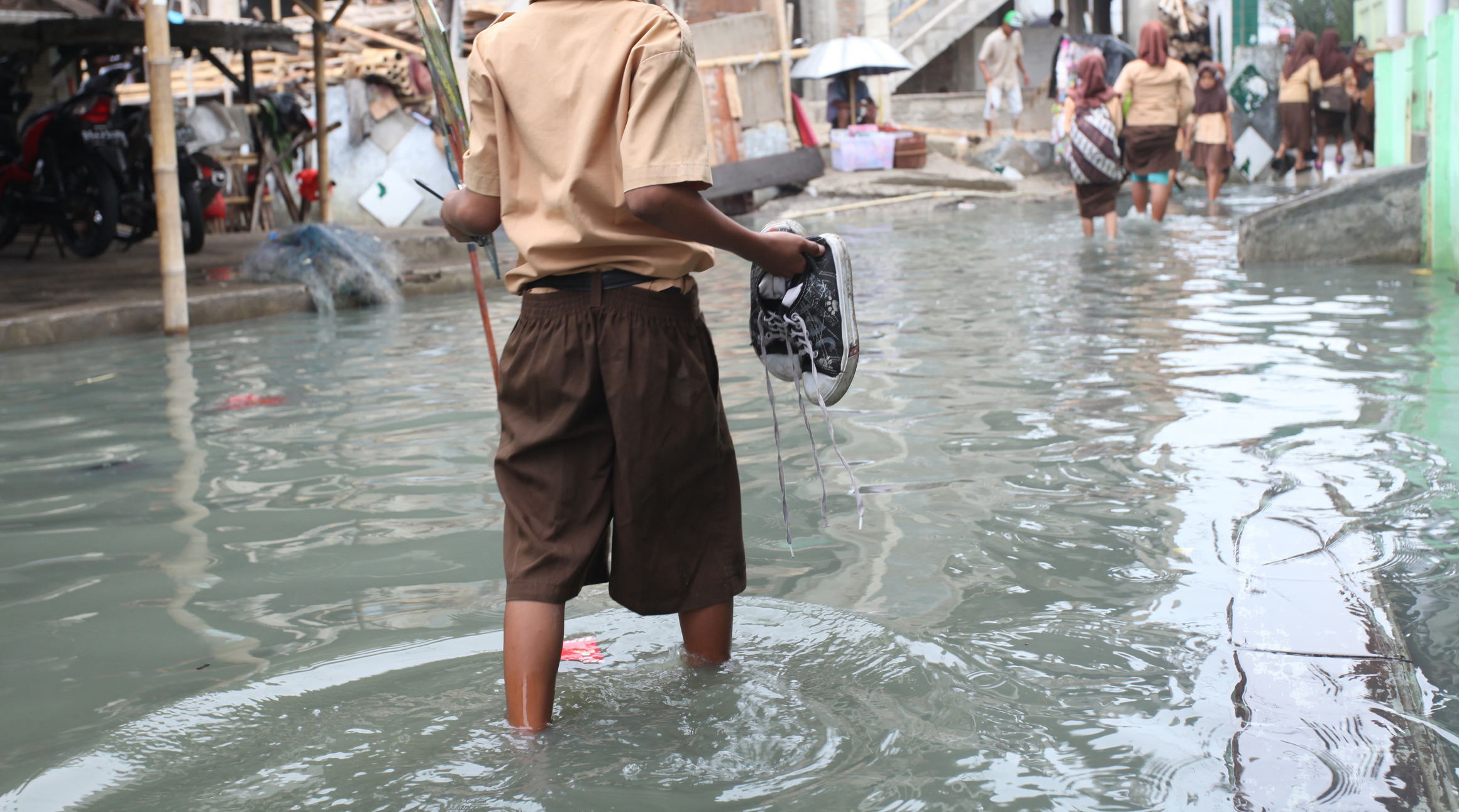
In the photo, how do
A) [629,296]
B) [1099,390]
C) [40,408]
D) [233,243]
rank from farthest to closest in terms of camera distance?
1. [233,243]
2. [40,408]
3. [1099,390]
4. [629,296]

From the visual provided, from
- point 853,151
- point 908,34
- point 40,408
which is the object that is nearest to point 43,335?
point 40,408

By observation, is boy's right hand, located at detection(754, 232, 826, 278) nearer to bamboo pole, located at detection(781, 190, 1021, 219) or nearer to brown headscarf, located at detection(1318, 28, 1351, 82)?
bamboo pole, located at detection(781, 190, 1021, 219)

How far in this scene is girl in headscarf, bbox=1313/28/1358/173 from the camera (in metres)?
16.9

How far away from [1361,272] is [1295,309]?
72.1 inches

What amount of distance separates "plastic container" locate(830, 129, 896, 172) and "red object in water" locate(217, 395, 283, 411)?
48.8ft

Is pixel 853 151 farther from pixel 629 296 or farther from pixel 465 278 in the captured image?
pixel 629 296

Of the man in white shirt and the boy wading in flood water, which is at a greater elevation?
the man in white shirt

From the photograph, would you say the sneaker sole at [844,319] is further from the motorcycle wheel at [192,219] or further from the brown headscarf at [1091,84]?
the brown headscarf at [1091,84]

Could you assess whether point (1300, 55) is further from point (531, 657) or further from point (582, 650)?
point (531, 657)

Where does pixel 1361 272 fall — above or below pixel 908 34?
below

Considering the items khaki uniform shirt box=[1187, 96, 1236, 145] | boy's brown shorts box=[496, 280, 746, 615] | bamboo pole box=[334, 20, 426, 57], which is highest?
bamboo pole box=[334, 20, 426, 57]

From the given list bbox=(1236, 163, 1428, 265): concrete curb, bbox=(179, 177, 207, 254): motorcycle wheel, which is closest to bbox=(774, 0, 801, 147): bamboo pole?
bbox=(179, 177, 207, 254): motorcycle wheel

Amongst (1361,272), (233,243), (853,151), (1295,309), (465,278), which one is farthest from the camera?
(853,151)

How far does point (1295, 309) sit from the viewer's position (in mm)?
7207
